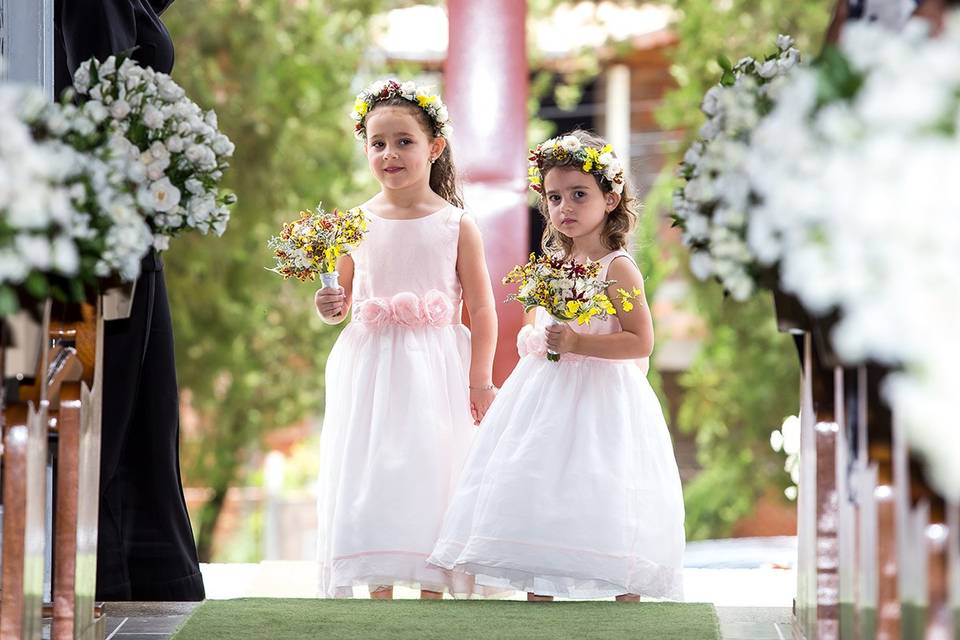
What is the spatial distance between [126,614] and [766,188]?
7.78ft

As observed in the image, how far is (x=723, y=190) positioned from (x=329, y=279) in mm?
1883

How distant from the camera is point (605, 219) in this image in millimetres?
4465

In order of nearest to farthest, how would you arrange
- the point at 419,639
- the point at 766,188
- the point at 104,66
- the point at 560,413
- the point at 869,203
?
the point at 869,203
the point at 766,188
the point at 104,66
the point at 419,639
the point at 560,413

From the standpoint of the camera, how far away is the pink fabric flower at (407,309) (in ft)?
14.5

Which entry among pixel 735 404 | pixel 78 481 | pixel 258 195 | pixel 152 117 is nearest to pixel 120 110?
pixel 152 117

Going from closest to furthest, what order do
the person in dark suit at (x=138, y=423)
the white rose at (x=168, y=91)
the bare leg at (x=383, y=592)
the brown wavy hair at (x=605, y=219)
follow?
1. the white rose at (x=168, y=91)
2. the person in dark suit at (x=138, y=423)
3. the bare leg at (x=383, y=592)
4. the brown wavy hair at (x=605, y=219)

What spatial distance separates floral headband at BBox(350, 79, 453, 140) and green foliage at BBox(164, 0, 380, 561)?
5526 millimetres

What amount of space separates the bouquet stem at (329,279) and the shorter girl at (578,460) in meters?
0.60

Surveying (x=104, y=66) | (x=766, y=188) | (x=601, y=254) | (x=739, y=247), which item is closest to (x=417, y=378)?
(x=601, y=254)

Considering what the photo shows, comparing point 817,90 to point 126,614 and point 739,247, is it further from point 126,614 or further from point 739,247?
point 126,614

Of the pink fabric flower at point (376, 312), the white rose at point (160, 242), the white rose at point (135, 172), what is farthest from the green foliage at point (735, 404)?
the white rose at point (135, 172)

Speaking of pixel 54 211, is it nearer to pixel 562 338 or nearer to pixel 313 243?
pixel 313 243

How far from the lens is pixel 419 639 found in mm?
3525

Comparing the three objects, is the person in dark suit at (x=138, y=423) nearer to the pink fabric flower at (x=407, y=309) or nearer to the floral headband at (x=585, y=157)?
the pink fabric flower at (x=407, y=309)
